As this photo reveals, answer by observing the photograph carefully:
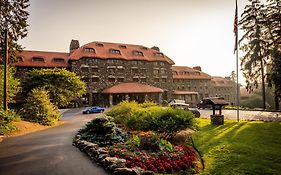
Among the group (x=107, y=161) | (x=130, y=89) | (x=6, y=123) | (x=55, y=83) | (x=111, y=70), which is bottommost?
(x=107, y=161)

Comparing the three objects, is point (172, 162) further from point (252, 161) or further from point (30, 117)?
point (30, 117)

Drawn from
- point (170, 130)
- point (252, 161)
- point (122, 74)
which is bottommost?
point (252, 161)

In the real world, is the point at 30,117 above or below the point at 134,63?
below

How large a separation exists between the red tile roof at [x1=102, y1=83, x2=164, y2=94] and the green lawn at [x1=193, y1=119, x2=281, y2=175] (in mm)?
28972

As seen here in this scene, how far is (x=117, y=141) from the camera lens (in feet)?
41.5

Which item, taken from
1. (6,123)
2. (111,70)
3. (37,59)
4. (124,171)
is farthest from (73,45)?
(124,171)

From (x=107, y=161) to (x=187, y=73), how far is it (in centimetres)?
5900

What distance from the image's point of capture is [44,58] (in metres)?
44.2

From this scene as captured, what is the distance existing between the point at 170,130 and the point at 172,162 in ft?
14.0

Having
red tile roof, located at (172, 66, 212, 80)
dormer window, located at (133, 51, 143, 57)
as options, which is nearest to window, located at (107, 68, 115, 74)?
dormer window, located at (133, 51, 143, 57)

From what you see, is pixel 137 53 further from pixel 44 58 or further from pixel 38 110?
pixel 38 110

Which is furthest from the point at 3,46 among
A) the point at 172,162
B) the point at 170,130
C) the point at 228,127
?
the point at 228,127

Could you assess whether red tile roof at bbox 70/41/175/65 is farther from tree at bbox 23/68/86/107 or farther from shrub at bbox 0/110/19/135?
shrub at bbox 0/110/19/135

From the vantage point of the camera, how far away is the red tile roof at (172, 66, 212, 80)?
2490 inches
